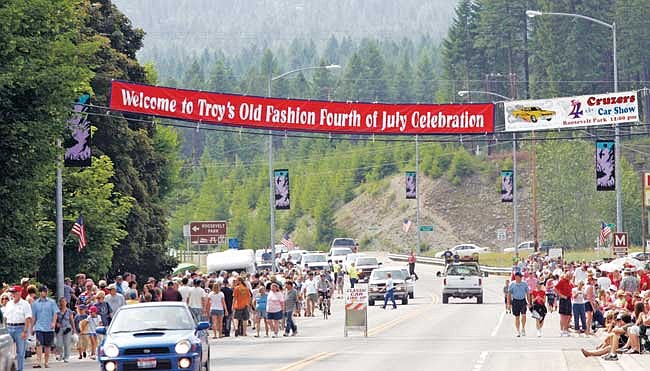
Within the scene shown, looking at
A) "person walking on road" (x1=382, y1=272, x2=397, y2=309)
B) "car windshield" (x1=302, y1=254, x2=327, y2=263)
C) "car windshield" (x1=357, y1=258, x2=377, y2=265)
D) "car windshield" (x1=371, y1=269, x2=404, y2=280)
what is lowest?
"person walking on road" (x1=382, y1=272, x2=397, y2=309)

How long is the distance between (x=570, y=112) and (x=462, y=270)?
1351 cm

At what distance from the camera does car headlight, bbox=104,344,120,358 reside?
70.3 ft

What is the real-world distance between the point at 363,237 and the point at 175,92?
103 m

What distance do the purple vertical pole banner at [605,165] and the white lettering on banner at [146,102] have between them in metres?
15.9

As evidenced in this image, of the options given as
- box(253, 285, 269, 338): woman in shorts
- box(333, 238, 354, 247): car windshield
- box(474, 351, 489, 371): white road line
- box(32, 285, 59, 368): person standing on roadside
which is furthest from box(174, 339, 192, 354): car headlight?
box(333, 238, 354, 247): car windshield

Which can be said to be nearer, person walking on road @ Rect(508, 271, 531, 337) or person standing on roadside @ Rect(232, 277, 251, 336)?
person walking on road @ Rect(508, 271, 531, 337)

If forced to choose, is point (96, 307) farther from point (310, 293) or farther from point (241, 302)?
point (310, 293)

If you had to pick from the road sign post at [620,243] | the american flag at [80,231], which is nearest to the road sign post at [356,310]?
the american flag at [80,231]

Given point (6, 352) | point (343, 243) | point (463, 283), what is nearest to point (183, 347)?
point (6, 352)

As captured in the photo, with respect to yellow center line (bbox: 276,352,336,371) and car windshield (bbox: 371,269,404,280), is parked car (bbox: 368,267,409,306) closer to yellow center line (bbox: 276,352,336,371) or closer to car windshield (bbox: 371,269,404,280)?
car windshield (bbox: 371,269,404,280)

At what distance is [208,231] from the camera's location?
5966 centimetres

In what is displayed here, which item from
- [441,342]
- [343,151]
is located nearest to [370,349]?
[441,342]

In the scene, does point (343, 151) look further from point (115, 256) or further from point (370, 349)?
point (370, 349)

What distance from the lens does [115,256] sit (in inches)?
1980
